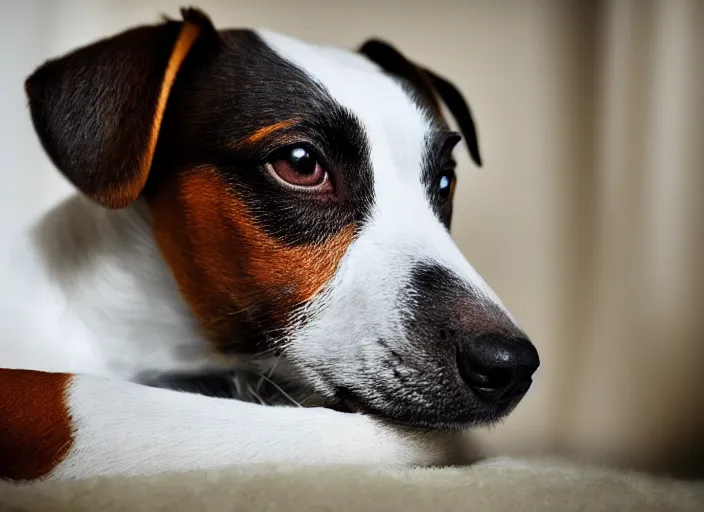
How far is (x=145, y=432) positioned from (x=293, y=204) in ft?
1.31

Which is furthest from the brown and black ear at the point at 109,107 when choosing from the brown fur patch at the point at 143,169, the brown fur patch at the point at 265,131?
the brown fur patch at the point at 265,131

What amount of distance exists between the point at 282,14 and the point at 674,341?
1227 millimetres

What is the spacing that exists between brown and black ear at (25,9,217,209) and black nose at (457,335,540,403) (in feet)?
1.78

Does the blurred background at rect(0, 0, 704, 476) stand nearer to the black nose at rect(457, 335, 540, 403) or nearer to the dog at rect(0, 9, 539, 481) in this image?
the dog at rect(0, 9, 539, 481)

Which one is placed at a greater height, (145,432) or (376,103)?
(376,103)

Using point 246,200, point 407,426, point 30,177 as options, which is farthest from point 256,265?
point 30,177

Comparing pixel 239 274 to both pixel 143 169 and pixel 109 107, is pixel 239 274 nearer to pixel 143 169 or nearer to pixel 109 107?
pixel 143 169

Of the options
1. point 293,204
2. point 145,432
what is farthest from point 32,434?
point 293,204

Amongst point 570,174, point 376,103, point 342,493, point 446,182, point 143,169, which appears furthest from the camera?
point 570,174

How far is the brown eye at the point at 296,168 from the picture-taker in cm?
105

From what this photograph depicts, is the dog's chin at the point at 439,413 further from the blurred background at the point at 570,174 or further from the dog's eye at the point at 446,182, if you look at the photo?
the blurred background at the point at 570,174

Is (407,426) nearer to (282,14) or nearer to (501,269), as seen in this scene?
(501,269)

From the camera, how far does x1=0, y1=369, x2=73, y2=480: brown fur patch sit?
788mm

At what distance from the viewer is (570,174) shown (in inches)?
70.9
